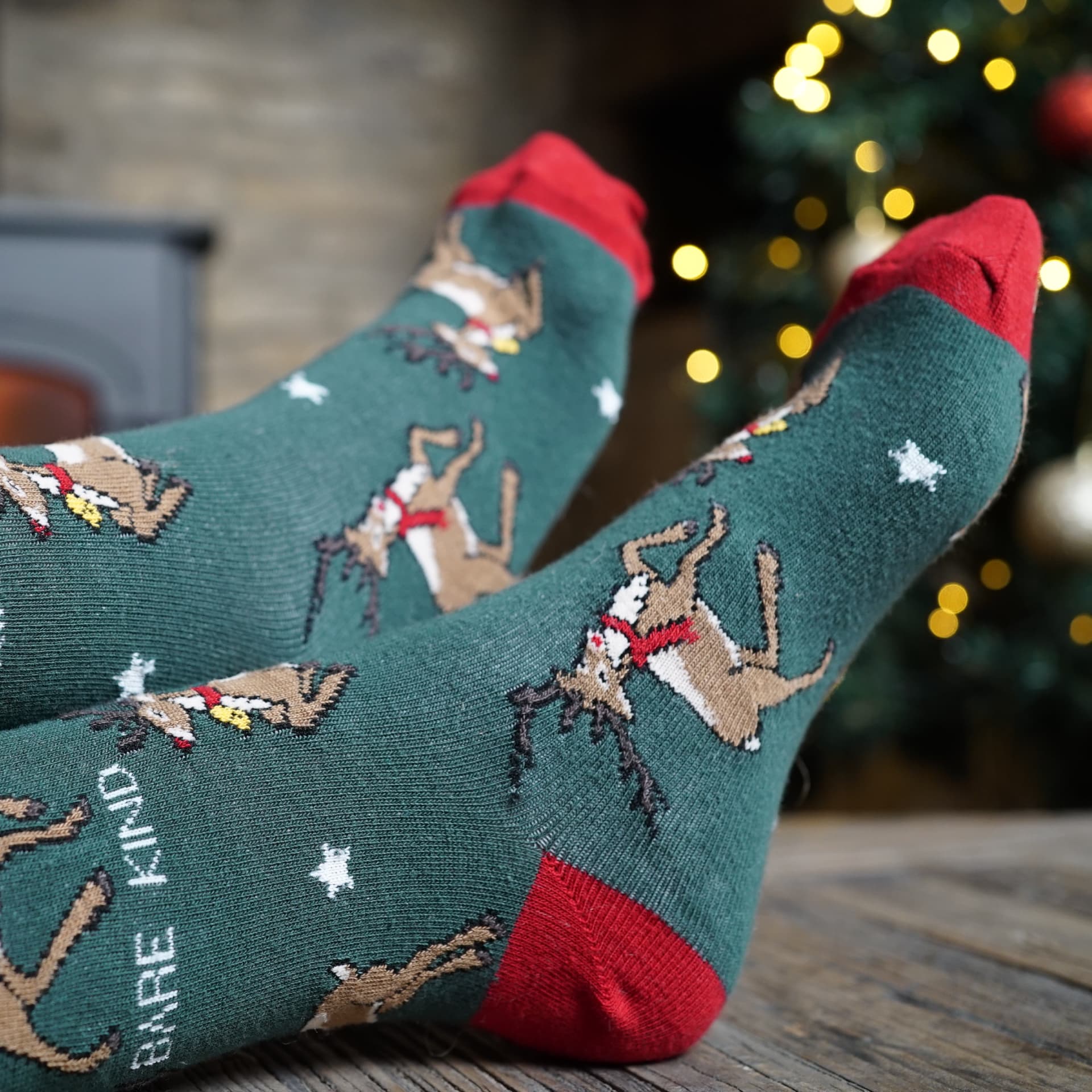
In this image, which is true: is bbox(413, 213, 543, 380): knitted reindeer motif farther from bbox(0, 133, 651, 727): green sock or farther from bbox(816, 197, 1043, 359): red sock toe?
bbox(816, 197, 1043, 359): red sock toe

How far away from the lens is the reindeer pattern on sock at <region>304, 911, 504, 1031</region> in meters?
0.43

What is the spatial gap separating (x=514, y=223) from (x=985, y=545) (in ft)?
3.42

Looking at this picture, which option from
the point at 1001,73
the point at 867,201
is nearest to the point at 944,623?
the point at 867,201

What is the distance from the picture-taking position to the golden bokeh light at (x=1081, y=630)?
4.56 feet

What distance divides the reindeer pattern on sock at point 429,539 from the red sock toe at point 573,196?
7.6 inches

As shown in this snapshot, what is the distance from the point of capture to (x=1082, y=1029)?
498 millimetres

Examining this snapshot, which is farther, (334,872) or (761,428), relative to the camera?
(761,428)

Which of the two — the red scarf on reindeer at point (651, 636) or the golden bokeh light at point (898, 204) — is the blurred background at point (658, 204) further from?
the red scarf on reindeer at point (651, 636)

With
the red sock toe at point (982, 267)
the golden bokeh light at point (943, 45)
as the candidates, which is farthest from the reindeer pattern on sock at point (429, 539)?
the golden bokeh light at point (943, 45)

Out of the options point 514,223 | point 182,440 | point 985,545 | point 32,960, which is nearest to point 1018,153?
point 985,545

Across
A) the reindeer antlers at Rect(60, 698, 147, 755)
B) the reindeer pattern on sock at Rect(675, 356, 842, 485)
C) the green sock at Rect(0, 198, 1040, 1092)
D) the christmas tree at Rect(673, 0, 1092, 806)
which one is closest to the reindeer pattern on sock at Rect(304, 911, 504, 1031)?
the green sock at Rect(0, 198, 1040, 1092)

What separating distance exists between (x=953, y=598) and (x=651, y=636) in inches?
46.4

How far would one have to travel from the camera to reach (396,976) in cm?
44

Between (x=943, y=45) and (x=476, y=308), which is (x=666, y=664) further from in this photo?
(x=943, y=45)
